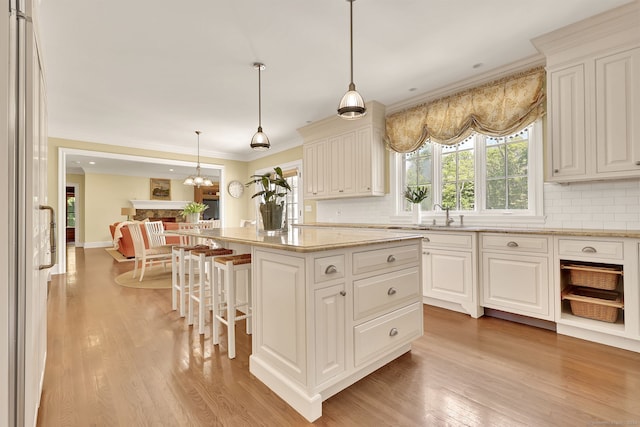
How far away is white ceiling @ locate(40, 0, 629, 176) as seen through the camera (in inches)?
89.0

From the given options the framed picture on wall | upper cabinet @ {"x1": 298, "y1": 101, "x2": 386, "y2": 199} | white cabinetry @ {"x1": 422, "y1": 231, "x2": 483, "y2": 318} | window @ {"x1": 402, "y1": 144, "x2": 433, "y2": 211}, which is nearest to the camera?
white cabinetry @ {"x1": 422, "y1": 231, "x2": 483, "y2": 318}

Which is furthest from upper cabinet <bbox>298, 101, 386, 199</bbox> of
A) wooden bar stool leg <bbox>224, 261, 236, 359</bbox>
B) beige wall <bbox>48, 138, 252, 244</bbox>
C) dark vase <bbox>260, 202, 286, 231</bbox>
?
beige wall <bbox>48, 138, 252, 244</bbox>

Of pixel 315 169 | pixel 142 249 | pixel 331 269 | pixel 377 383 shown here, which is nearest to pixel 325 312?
pixel 331 269

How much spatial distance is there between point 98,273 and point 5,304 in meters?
5.25

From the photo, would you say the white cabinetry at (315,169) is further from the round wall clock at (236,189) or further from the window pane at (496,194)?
the round wall clock at (236,189)

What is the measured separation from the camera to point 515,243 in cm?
273

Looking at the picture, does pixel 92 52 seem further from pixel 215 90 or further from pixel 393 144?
pixel 393 144

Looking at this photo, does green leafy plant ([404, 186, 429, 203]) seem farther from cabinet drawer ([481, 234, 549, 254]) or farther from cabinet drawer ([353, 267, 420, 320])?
cabinet drawer ([353, 267, 420, 320])

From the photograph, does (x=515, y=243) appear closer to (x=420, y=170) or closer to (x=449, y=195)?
(x=449, y=195)

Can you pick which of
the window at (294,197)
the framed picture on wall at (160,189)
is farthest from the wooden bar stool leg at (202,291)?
the framed picture on wall at (160,189)

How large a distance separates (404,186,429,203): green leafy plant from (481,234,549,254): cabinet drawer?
3.39ft

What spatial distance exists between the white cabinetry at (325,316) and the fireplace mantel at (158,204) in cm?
945

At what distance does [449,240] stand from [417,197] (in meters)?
0.88

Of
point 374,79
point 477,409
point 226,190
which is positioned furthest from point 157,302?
point 226,190
